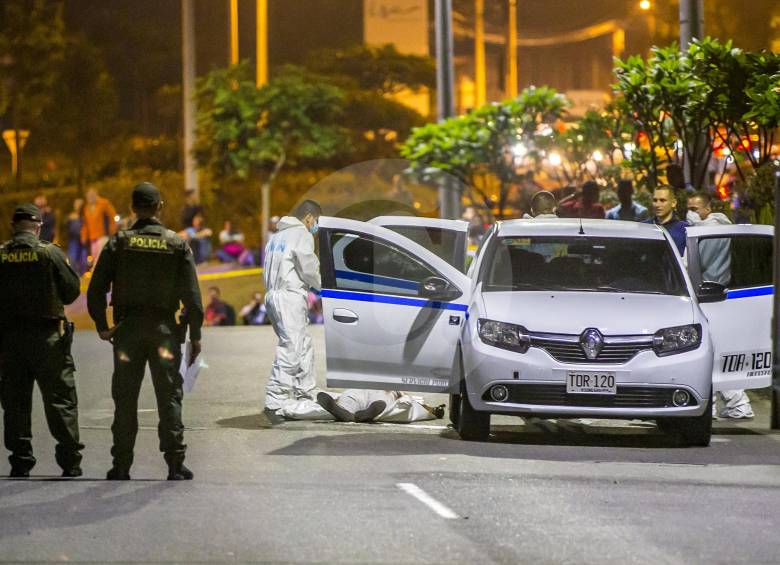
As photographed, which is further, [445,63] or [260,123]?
[260,123]

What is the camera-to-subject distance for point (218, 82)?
5362 cm

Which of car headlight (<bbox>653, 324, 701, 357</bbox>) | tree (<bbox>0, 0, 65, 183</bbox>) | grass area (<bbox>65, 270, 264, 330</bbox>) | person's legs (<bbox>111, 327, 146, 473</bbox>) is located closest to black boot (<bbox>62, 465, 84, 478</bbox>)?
person's legs (<bbox>111, 327, 146, 473</bbox>)

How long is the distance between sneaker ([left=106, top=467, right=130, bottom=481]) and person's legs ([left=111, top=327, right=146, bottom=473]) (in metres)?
0.15

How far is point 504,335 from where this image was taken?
12.6m

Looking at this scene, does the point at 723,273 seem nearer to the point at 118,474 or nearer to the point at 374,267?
the point at 374,267

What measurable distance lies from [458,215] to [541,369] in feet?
60.5

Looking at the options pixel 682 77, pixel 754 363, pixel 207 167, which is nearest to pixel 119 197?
pixel 207 167

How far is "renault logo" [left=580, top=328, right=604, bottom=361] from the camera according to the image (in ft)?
40.8

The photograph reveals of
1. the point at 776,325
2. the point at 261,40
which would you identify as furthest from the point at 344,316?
the point at 261,40

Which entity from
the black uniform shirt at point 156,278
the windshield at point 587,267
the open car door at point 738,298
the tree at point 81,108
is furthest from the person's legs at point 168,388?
the tree at point 81,108

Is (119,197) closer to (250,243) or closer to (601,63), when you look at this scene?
(250,243)

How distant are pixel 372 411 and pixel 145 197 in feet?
13.9

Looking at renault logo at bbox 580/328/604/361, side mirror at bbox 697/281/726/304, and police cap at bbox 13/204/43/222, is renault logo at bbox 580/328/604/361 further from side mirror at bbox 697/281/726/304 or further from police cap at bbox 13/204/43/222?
police cap at bbox 13/204/43/222

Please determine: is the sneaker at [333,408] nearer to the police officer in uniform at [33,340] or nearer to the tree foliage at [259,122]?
the police officer in uniform at [33,340]
